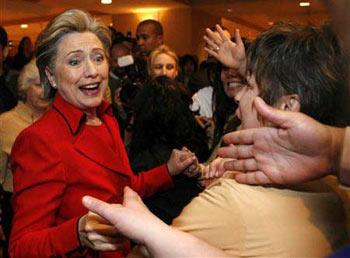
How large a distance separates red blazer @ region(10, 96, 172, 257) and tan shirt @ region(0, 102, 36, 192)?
119 centimetres

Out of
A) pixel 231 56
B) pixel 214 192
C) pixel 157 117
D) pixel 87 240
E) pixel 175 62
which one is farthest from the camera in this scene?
pixel 175 62

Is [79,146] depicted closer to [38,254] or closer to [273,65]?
[38,254]

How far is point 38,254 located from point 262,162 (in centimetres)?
66

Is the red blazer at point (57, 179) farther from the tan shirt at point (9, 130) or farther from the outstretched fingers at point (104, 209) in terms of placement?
the tan shirt at point (9, 130)

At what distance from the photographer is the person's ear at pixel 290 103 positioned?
1.09 meters

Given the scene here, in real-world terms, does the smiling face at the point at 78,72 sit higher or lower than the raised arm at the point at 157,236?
higher

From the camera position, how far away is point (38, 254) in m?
1.32

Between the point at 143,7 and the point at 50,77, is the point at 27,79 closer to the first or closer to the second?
the point at 50,77

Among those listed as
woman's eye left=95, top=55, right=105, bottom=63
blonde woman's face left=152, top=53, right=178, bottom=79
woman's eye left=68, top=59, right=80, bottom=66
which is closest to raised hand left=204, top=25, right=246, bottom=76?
woman's eye left=95, top=55, right=105, bottom=63

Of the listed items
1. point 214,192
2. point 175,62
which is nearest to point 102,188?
point 214,192

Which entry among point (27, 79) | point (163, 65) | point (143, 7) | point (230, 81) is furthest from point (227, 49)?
point (143, 7)

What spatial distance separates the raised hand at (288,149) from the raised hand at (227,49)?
3.02 ft

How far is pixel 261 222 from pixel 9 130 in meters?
2.08

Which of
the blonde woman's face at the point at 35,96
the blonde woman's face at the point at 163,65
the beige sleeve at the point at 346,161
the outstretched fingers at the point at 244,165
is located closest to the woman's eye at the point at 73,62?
the outstretched fingers at the point at 244,165
